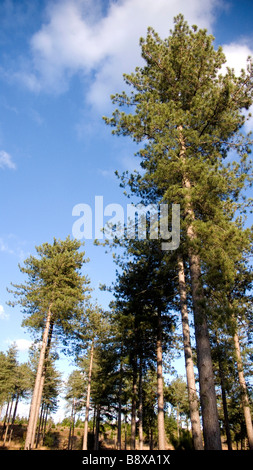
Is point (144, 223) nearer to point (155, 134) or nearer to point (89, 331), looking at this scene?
point (155, 134)

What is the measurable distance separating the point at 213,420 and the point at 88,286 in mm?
13871

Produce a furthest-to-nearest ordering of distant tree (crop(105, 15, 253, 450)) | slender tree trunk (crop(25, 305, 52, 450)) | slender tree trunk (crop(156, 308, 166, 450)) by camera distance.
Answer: slender tree trunk (crop(25, 305, 52, 450)) < slender tree trunk (crop(156, 308, 166, 450)) < distant tree (crop(105, 15, 253, 450))

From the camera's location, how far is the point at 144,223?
468 inches

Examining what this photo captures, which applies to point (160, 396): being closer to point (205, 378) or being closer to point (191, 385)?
point (191, 385)

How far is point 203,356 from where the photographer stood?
740 centimetres

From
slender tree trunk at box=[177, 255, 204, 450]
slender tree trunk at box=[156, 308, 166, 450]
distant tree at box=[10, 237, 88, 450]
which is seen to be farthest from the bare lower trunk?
distant tree at box=[10, 237, 88, 450]

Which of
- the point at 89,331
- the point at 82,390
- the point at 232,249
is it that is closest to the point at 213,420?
the point at 232,249

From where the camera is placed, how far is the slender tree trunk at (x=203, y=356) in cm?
660

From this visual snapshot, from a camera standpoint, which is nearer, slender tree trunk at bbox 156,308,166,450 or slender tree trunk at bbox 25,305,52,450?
slender tree trunk at bbox 156,308,166,450

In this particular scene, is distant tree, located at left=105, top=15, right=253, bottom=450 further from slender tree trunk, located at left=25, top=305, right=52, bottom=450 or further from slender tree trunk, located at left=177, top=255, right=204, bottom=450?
slender tree trunk, located at left=25, top=305, right=52, bottom=450

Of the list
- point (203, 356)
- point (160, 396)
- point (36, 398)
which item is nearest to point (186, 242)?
point (203, 356)

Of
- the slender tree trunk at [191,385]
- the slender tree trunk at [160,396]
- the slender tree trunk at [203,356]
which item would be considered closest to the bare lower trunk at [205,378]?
the slender tree trunk at [203,356]

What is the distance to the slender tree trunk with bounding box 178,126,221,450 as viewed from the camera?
660 cm
